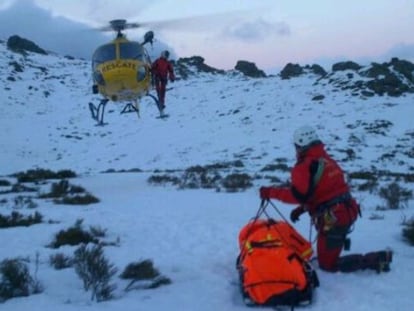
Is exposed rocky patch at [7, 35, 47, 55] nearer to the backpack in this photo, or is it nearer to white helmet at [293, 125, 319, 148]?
white helmet at [293, 125, 319, 148]

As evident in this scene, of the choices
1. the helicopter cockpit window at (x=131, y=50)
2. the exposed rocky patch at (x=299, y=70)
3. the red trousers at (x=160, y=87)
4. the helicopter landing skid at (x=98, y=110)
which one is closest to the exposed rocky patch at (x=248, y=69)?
the exposed rocky patch at (x=299, y=70)

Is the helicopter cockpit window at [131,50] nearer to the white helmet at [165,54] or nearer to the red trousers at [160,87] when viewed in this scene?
the white helmet at [165,54]

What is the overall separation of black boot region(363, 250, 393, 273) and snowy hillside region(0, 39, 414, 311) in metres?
0.08

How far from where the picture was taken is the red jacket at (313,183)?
5.69m

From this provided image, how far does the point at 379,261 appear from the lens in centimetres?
584

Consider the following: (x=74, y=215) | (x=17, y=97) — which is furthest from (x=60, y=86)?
(x=74, y=215)

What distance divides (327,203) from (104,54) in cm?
1203

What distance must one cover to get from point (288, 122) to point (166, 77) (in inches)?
607

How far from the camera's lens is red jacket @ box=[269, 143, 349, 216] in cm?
569

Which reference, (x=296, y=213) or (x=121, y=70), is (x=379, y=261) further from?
(x=121, y=70)

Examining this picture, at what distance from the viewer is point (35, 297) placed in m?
5.11

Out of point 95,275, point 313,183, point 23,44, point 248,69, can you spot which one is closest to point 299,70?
point 248,69

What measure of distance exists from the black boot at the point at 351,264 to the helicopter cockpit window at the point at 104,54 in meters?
11.9

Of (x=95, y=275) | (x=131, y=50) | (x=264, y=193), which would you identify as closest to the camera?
(x=95, y=275)
